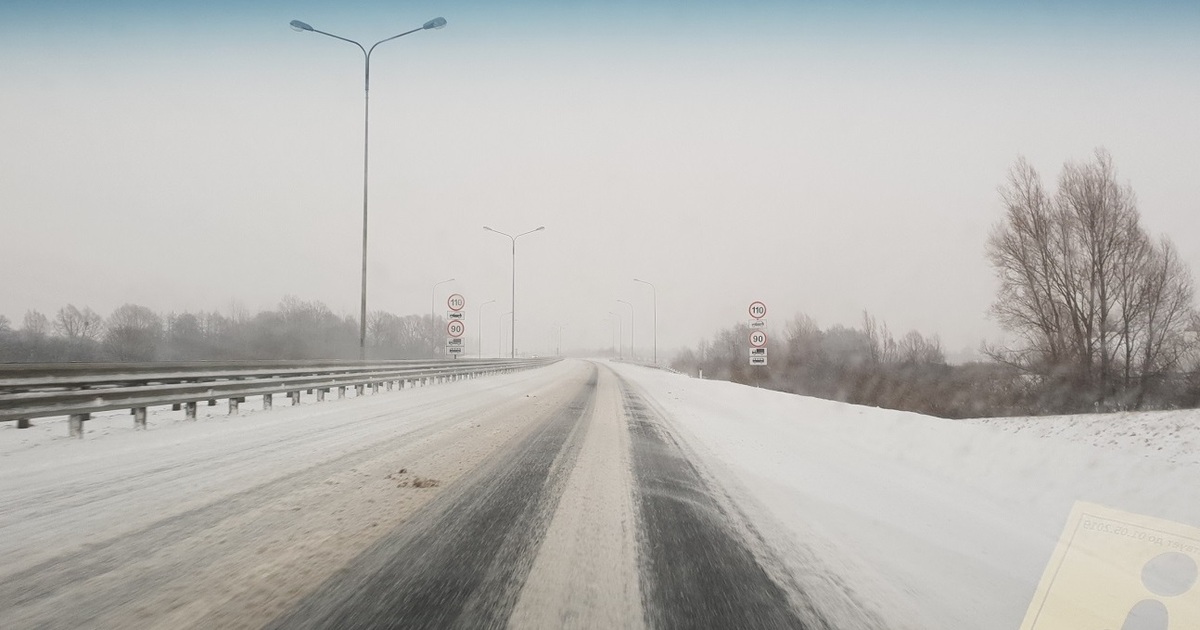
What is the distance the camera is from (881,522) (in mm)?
4484

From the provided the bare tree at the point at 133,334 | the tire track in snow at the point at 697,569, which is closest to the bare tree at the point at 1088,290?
the tire track in snow at the point at 697,569

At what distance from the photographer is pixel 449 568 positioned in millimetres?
2967

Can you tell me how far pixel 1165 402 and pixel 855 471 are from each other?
57.7ft

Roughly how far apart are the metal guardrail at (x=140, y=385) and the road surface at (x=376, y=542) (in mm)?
808

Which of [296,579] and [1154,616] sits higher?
[296,579]

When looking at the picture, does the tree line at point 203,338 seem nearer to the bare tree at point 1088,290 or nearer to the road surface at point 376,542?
the road surface at point 376,542

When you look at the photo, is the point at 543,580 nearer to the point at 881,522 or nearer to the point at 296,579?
the point at 296,579

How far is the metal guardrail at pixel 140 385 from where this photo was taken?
7.13 metres

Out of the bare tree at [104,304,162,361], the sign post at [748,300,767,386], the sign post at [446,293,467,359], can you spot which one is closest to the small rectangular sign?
the sign post at [748,300,767,386]

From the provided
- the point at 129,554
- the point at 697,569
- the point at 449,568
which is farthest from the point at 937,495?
the point at 129,554

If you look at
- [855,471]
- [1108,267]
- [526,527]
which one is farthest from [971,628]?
[1108,267]

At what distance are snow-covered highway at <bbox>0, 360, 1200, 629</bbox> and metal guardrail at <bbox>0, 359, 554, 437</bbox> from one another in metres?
0.44

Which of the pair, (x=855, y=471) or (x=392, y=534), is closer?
(x=392, y=534)

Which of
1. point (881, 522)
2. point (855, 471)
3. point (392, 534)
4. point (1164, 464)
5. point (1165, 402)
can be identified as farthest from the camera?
point (1165, 402)
